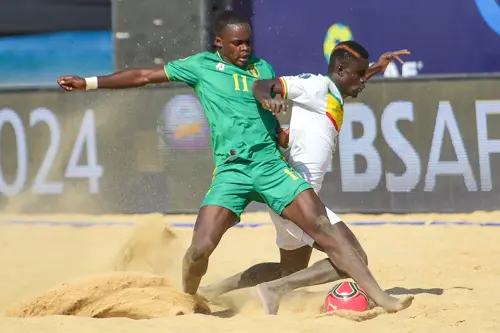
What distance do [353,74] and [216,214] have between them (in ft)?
4.12

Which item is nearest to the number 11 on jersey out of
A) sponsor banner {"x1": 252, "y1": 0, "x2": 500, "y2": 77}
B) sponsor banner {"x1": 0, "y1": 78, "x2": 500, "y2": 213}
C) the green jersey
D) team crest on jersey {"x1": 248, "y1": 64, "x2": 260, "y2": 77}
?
the green jersey

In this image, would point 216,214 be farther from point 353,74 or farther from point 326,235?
point 353,74

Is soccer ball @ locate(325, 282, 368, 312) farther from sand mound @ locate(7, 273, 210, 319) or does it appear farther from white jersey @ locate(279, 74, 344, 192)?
sand mound @ locate(7, 273, 210, 319)

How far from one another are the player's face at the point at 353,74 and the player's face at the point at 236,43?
0.64 metres

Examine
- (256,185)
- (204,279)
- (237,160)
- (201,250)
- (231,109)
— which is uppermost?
(231,109)

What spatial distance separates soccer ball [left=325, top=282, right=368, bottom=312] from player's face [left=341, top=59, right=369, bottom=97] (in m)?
1.26

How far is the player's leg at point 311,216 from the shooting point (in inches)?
227

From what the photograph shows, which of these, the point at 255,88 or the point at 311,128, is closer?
the point at 255,88

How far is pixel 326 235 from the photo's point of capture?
5809 mm

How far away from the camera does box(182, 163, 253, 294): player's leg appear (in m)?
5.85

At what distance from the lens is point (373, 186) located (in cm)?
1025

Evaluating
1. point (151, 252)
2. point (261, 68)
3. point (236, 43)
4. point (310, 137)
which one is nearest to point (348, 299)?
point (310, 137)

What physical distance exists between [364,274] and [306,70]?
817 centimetres

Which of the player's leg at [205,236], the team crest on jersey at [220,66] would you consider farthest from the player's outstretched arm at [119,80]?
the player's leg at [205,236]
